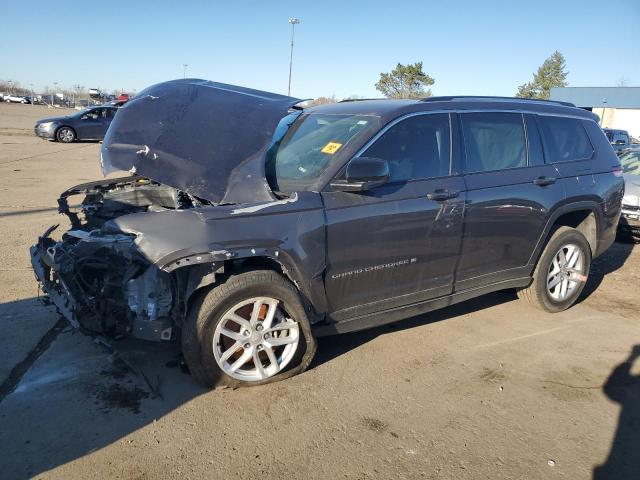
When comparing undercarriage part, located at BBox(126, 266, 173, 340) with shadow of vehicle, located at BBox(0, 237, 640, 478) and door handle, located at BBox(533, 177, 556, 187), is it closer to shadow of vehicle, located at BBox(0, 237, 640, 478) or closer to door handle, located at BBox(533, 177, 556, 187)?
shadow of vehicle, located at BBox(0, 237, 640, 478)

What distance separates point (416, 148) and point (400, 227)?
673 mm

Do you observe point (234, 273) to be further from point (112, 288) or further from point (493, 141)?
point (493, 141)

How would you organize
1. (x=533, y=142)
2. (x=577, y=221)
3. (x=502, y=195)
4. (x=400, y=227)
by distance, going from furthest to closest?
(x=577, y=221) → (x=533, y=142) → (x=502, y=195) → (x=400, y=227)

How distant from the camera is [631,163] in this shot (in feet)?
32.0

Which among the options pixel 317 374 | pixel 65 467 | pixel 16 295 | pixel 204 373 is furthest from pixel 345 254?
pixel 16 295

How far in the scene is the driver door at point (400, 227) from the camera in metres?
3.68

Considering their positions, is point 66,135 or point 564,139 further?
point 66,135

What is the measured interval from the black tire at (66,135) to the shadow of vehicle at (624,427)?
22053 mm

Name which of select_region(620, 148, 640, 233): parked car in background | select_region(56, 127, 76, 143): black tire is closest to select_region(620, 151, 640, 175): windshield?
select_region(620, 148, 640, 233): parked car in background

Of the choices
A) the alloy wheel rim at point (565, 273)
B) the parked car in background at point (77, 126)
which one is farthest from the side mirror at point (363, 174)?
the parked car in background at point (77, 126)

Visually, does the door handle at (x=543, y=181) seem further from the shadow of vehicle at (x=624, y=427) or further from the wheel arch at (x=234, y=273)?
the wheel arch at (x=234, y=273)

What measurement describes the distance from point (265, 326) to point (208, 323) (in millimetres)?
395

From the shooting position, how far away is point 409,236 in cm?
392

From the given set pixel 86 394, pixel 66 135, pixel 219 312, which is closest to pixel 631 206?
pixel 219 312
